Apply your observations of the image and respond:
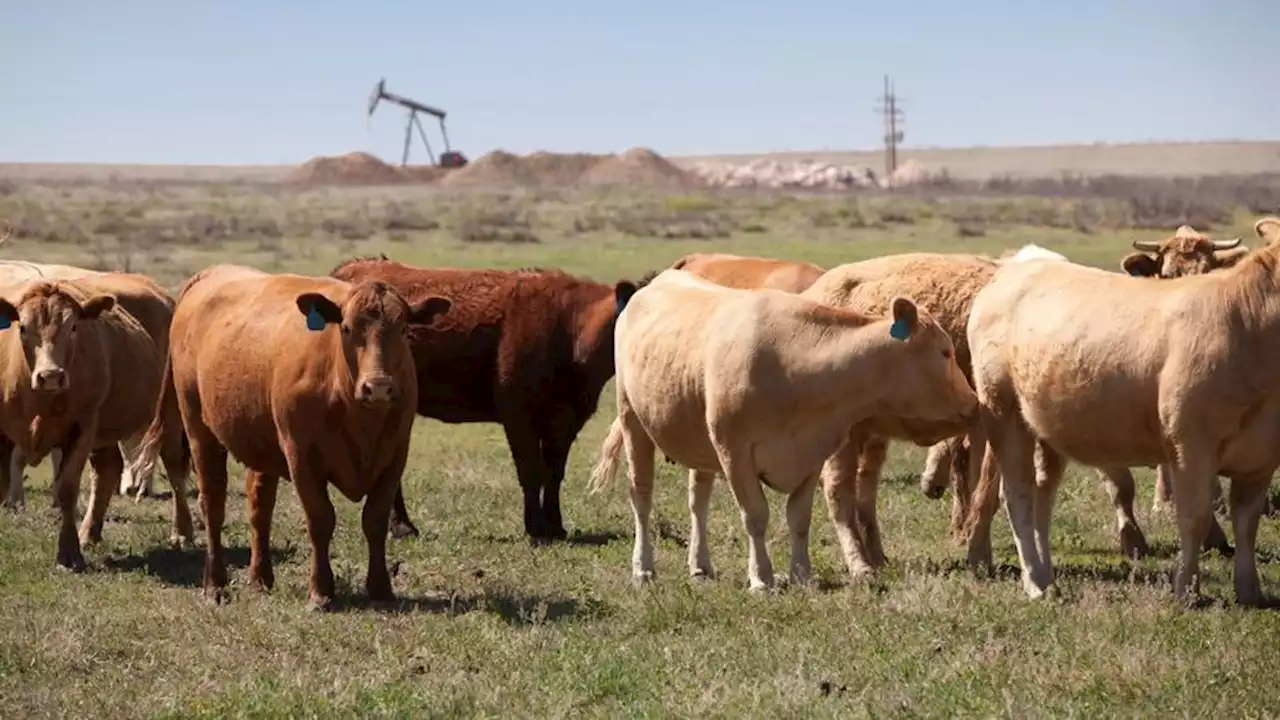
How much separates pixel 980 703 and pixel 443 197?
285 feet

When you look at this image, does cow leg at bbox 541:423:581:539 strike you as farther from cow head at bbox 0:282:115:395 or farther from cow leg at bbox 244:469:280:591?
cow head at bbox 0:282:115:395

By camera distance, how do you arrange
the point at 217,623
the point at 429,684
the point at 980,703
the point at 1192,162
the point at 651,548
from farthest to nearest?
the point at 1192,162, the point at 651,548, the point at 217,623, the point at 429,684, the point at 980,703

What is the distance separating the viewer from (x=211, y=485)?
39.0 feet

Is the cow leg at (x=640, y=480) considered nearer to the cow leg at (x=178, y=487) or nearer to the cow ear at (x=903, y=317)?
the cow ear at (x=903, y=317)

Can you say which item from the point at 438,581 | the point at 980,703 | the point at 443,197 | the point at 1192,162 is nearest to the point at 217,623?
the point at 438,581

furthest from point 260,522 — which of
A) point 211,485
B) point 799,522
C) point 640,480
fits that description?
point 799,522

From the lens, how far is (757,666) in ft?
28.2

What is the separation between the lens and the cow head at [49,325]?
12492mm

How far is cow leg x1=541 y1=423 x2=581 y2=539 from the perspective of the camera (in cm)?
1405

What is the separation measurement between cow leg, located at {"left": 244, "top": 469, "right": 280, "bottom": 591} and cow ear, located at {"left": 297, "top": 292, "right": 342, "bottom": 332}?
1333mm

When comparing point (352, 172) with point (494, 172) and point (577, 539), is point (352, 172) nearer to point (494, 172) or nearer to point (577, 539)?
point (494, 172)

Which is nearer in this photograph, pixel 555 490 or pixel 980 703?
pixel 980 703

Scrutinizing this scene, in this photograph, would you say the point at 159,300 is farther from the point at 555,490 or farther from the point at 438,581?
the point at 438,581

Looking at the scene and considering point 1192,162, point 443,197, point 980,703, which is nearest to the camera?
point 980,703
